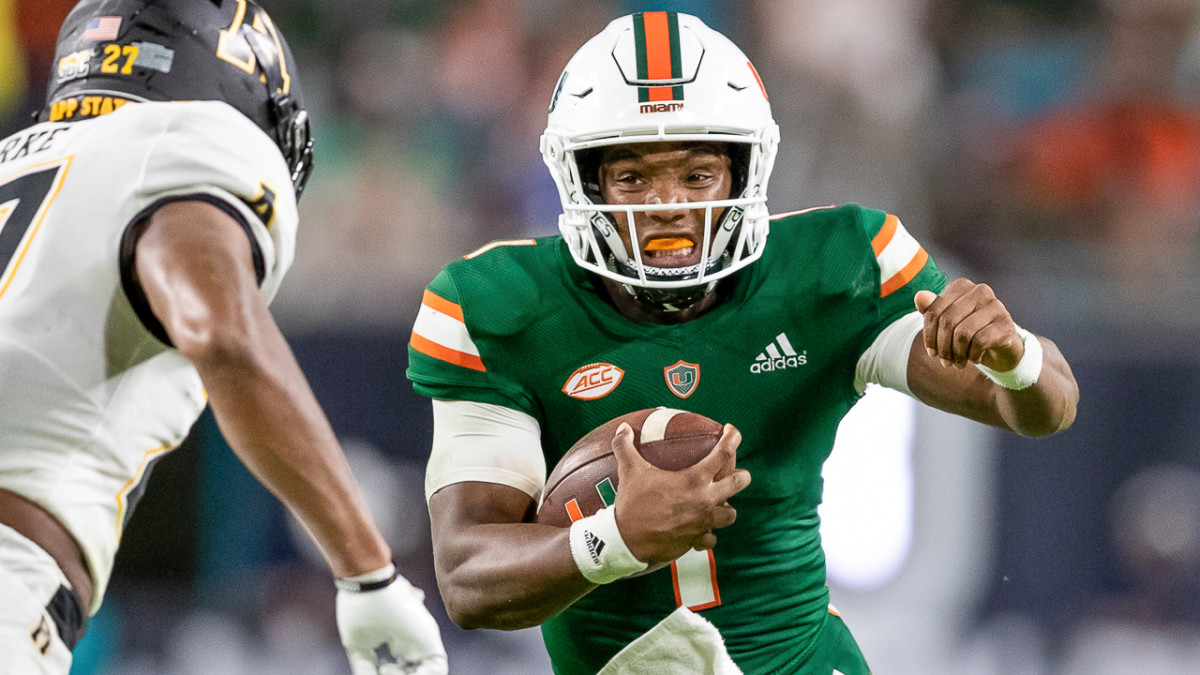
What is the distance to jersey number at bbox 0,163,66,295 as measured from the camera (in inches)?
86.7

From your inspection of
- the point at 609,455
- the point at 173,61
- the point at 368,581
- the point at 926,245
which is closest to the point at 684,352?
the point at 609,455

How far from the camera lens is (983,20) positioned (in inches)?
232

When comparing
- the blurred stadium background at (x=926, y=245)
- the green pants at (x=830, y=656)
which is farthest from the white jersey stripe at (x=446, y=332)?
the blurred stadium background at (x=926, y=245)

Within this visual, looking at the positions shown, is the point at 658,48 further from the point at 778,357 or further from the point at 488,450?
the point at 488,450

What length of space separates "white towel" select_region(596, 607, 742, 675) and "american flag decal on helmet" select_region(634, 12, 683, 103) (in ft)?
3.17

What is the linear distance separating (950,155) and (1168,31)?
40.6 inches

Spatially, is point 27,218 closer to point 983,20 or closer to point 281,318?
point 281,318

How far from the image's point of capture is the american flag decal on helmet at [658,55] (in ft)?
8.57

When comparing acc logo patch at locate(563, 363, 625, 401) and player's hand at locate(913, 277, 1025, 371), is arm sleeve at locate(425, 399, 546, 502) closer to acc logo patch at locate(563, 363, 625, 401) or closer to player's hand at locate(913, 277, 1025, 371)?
acc logo patch at locate(563, 363, 625, 401)

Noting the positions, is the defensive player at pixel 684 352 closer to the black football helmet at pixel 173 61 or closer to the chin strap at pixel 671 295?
the chin strap at pixel 671 295

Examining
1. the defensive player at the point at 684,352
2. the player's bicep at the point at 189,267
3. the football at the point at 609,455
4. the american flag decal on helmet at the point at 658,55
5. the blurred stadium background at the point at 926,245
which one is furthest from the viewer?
the blurred stadium background at the point at 926,245

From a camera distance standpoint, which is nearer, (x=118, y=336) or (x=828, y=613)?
(x=118, y=336)

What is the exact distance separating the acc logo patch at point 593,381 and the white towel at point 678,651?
42cm

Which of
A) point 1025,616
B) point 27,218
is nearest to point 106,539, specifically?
point 27,218
